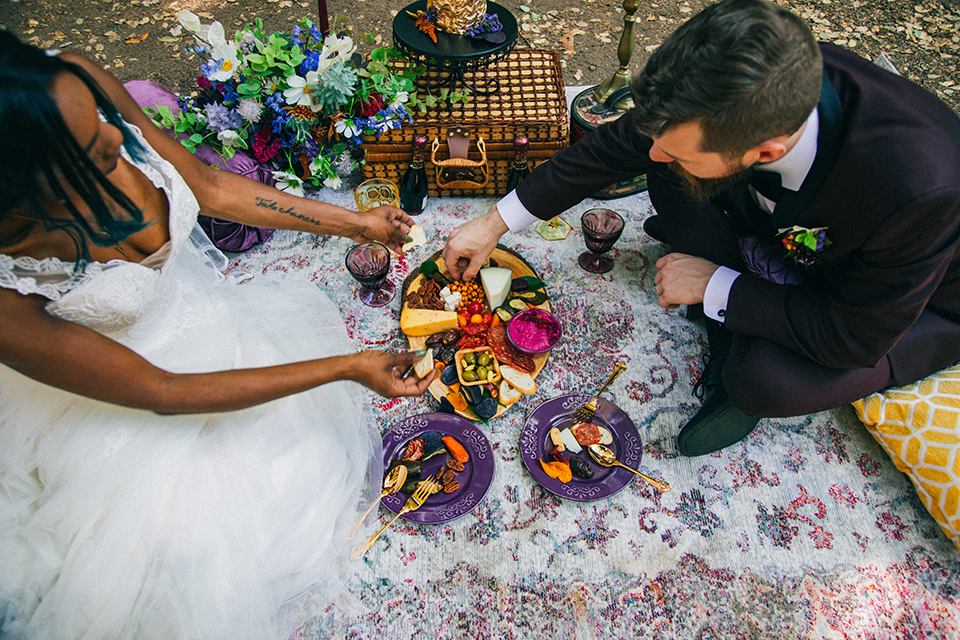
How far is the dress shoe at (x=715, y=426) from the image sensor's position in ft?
6.22

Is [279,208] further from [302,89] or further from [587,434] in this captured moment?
[587,434]

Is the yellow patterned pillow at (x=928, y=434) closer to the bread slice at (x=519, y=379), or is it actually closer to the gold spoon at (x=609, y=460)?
the gold spoon at (x=609, y=460)

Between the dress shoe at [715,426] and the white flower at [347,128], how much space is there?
1.88m

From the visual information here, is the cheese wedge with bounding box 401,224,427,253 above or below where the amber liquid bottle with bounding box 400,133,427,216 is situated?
below

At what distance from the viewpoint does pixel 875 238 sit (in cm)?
146

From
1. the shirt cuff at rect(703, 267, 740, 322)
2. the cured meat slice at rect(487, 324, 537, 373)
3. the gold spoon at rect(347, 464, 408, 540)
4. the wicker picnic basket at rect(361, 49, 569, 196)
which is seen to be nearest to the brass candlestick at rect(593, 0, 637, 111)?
the wicker picnic basket at rect(361, 49, 569, 196)

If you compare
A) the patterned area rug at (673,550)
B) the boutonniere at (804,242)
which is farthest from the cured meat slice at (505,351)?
the boutonniere at (804,242)

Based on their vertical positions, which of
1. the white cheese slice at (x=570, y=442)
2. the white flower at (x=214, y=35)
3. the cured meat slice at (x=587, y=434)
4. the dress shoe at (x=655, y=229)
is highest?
the white flower at (x=214, y=35)

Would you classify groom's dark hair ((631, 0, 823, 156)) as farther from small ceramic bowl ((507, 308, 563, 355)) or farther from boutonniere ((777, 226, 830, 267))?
small ceramic bowl ((507, 308, 563, 355))

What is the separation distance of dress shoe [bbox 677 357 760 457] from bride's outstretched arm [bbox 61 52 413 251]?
4.30 ft

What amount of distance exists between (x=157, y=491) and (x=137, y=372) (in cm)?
34

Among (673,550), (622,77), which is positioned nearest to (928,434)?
(673,550)

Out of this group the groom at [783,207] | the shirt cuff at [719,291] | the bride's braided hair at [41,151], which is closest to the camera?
the bride's braided hair at [41,151]

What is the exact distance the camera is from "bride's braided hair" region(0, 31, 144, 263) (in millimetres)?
1033
